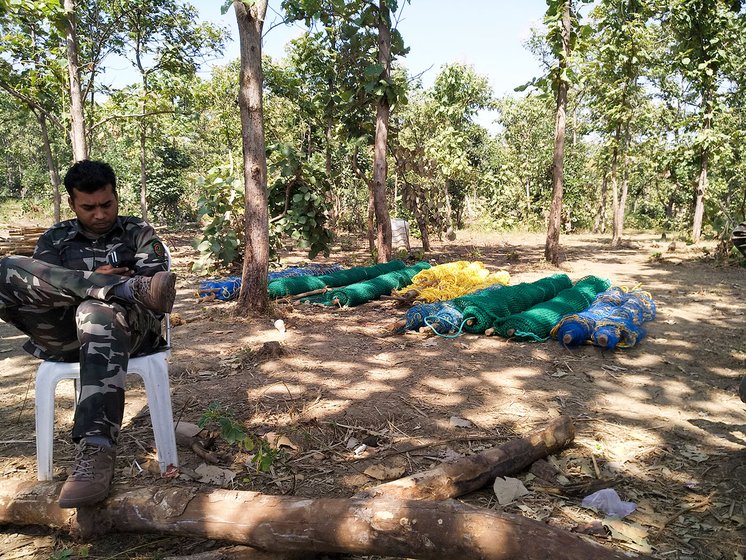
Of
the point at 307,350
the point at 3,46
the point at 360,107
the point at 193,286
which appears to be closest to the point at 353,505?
the point at 307,350

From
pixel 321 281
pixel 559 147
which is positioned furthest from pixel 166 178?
pixel 559 147

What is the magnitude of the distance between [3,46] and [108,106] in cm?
247

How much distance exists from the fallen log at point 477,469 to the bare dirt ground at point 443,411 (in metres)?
0.08

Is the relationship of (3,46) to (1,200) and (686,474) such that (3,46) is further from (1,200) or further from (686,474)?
(1,200)

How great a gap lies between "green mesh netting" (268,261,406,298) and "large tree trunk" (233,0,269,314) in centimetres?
99

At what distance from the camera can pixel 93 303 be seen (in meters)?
1.93

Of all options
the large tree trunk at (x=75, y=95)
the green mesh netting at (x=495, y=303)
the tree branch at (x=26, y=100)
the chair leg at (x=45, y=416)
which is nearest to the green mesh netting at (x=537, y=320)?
the green mesh netting at (x=495, y=303)

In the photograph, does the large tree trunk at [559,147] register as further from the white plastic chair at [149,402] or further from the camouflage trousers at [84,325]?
the camouflage trousers at [84,325]

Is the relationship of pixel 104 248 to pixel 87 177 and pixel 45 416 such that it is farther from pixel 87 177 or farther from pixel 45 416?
pixel 45 416

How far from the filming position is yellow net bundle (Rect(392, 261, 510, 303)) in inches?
224

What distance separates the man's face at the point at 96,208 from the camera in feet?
7.30

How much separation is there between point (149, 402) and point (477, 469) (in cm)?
143

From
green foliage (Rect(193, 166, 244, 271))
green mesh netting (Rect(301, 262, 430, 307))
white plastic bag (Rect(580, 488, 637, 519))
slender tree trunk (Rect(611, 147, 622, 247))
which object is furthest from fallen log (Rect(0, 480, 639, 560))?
slender tree trunk (Rect(611, 147, 622, 247))

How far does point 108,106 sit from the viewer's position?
9.93 m
